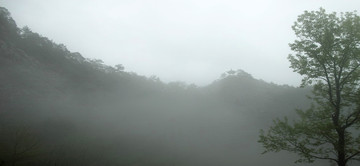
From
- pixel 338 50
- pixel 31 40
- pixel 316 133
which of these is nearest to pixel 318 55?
pixel 338 50

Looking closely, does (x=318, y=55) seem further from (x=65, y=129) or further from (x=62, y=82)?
(x=62, y=82)

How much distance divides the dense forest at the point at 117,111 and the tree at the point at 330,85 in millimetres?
13492

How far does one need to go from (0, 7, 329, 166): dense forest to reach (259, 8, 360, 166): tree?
1349cm

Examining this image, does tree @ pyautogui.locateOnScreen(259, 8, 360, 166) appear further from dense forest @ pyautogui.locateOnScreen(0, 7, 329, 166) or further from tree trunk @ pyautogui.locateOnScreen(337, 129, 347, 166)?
dense forest @ pyautogui.locateOnScreen(0, 7, 329, 166)

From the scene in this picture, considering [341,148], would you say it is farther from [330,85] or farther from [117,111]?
[117,111]

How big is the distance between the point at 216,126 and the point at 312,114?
174 ft

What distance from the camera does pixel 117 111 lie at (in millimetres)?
51781

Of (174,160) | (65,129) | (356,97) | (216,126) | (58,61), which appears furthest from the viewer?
(216,126)

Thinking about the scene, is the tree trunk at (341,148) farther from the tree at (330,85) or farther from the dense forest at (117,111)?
the dense forest at (117,111)

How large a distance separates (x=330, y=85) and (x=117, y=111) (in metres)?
48.7

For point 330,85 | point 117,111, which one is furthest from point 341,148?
point 117,111

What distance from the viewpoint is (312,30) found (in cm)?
882

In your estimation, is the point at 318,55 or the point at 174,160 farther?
the point at 174,160

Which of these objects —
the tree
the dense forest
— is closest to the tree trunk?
the tree
